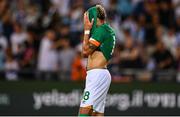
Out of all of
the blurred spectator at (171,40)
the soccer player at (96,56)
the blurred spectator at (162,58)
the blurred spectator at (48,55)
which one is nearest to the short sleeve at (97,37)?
the soccer player at (96,56)

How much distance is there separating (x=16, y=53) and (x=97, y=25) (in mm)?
8434

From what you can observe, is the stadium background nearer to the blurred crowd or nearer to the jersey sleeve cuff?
the blurred crowd

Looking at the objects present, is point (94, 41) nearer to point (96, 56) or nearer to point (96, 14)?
point (96, 56)

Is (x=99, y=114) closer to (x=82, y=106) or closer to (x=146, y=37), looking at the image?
(x=82, y=106)

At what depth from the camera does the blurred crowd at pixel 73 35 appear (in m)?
19.2

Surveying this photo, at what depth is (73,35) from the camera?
2005cm

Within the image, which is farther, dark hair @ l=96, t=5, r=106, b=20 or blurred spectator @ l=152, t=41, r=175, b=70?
blurred spectator @ l=152, t=41, r=175, b=70

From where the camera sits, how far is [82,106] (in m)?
11.2

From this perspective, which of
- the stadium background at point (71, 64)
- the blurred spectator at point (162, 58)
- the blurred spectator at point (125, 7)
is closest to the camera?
the stadium background at point (71, 64)

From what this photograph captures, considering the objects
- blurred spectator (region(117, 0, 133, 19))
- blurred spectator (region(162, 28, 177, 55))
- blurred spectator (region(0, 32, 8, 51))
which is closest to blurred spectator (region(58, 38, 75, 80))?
blurred spectator (region(0, 32, 8, 51))

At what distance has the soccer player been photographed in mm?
11172

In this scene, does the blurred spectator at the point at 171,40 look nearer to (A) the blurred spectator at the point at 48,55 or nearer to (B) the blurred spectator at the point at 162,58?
(B) the blurred spectator at the point at 162,58

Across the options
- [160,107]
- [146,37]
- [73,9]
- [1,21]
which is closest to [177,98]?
[160,107]

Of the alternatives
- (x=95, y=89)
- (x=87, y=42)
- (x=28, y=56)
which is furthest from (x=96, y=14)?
(x=28, y=56)
